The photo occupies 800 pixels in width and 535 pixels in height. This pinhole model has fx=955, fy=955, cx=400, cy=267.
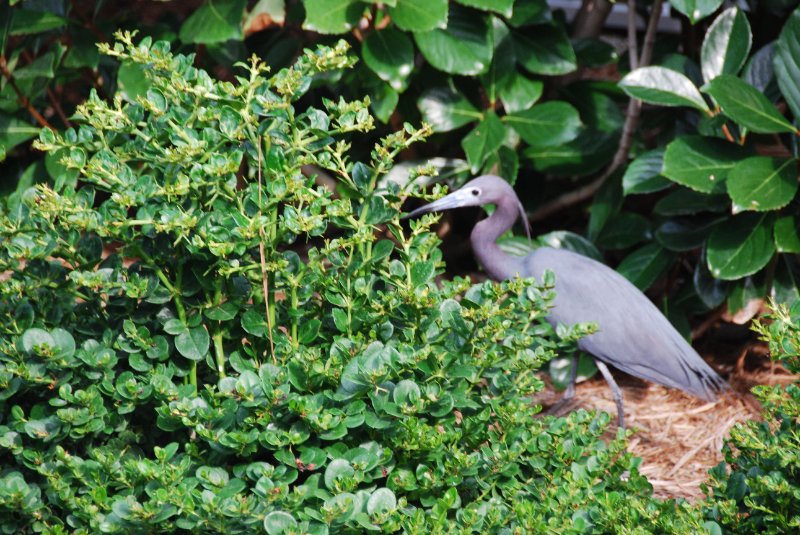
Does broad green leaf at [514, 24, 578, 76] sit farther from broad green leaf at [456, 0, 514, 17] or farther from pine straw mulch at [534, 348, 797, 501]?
pine straw mulch at [534, 348, 797, 501]

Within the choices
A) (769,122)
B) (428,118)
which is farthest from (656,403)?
(428,118)

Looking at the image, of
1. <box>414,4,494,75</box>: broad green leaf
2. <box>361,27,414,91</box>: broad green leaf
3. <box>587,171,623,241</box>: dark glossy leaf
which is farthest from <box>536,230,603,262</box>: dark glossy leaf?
<box>361,27,414,91</box>: broad green leaf

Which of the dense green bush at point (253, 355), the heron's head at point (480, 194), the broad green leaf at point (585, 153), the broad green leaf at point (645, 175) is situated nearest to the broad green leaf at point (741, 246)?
the broad green leaf at point (645, 175)

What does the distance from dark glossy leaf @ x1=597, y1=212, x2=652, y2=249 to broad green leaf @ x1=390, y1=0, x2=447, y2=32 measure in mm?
1181

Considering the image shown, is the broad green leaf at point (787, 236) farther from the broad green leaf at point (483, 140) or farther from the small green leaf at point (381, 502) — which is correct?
the small green leaf at point (381, 502)

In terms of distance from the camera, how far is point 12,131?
401 cm

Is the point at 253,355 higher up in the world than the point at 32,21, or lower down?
lower down

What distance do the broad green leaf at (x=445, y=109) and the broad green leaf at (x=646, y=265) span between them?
875 mm

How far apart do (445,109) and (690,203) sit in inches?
42.2

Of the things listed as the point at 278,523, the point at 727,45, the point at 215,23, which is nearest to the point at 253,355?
the point at 278,523

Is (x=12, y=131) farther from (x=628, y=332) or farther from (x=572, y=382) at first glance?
(x=628, y=332)

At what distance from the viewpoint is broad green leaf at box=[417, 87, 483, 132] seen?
13.1 ft

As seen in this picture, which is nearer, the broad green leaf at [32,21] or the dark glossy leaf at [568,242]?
the broad green leaf at [32,21]

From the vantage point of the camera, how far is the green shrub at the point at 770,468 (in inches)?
80.0
